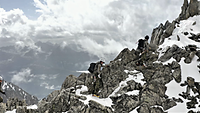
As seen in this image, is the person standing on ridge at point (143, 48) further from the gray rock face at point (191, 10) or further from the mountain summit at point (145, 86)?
the gray rock face at point (191, 10)

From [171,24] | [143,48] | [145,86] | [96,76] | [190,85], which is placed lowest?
[190,85]

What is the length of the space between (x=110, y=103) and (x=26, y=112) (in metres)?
16.3

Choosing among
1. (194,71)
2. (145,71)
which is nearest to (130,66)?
(145,71)

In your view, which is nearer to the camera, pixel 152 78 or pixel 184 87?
pixel 184 87

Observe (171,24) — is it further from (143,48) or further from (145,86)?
(145,86)

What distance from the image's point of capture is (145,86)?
26.3m

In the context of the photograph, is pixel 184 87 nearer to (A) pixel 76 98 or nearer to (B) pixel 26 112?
(A) pixel 76 98

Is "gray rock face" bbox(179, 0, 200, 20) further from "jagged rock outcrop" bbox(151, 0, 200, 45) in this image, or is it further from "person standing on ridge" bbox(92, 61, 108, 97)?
"person standing on ridge" bbox(92, 61, 108, 97)

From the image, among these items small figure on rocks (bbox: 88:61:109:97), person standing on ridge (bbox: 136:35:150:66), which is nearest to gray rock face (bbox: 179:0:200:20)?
person standing on ridge (bbox: 136:35:150:66)

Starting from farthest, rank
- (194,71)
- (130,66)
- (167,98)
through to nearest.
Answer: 1. (130,66)
2. (194,71)
3. (167,98)

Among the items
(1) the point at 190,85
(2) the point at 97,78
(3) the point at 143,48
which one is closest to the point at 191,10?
(3) the point at 143,48

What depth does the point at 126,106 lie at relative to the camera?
24.5 metres

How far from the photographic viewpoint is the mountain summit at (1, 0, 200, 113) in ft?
76.7

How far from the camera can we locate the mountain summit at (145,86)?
2339 centimetres
